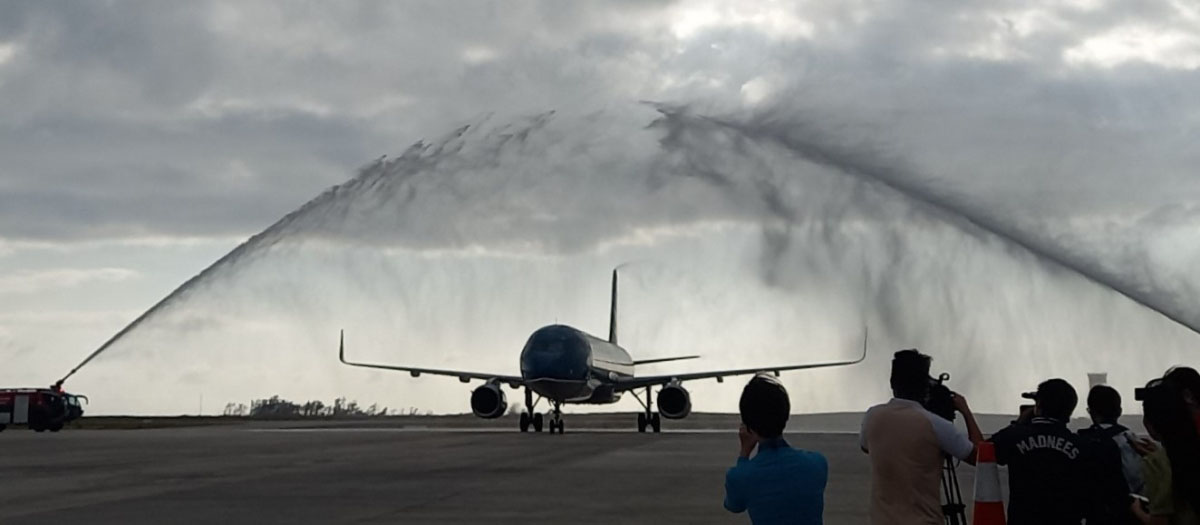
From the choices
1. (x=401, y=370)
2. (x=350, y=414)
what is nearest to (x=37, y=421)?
(x=401, y=370)

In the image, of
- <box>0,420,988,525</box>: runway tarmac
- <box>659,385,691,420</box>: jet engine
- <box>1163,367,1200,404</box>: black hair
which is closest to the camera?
<box>1163,367,1200,404</box>: black hair

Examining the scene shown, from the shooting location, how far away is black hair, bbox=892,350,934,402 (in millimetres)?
7973

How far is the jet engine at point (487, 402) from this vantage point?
51250mm

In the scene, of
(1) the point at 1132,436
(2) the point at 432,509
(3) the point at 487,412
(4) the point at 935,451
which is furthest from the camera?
(3) the point at 487,412

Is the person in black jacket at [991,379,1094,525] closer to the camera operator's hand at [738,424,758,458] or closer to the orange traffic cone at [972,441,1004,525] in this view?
the orange traffic cone at [972,441,1004,525]

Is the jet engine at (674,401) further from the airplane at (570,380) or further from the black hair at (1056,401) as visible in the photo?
the black hair at (1056,401)

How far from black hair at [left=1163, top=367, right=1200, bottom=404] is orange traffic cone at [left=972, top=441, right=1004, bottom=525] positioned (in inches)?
45.1

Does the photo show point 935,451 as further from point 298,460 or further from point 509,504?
point 298,460

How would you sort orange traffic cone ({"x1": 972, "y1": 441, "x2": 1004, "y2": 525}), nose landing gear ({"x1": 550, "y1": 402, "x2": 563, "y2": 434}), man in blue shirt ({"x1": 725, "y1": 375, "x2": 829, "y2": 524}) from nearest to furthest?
man in blue shirt ({"x1": 725, "y1": 375, "x2": 829, "y2": 524})
orange traffic cone ({"x1": 972, "y1": 441, "x2": 1004, "y2": 525})
nose landing gear ({"x1": 550, "y1": 402, "x2": 563, "y2": 434})

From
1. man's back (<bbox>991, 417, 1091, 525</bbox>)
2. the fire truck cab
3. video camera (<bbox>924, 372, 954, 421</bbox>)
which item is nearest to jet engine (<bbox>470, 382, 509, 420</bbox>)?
the fire truck cab

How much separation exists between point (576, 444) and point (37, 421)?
31327 millimetres

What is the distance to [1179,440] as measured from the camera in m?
6.20

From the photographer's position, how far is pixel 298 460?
28.8 metres

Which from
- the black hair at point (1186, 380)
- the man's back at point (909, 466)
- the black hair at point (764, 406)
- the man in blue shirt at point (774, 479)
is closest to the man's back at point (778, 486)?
the man in blue shirt at point (774, 479)
